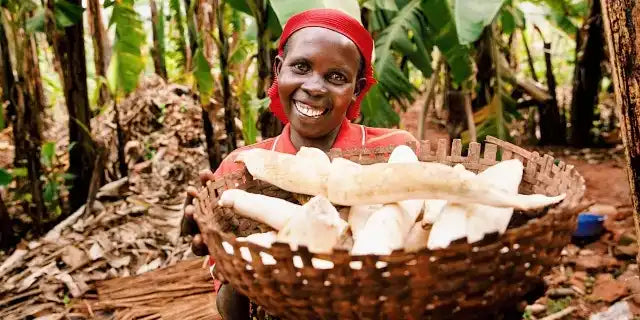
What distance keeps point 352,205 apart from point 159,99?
12.6 feet

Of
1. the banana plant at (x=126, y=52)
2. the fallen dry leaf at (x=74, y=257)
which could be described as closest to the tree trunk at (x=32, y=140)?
the banana plant at (x=126, y=52)

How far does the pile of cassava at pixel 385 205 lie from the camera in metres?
0.76

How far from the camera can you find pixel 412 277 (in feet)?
2.12

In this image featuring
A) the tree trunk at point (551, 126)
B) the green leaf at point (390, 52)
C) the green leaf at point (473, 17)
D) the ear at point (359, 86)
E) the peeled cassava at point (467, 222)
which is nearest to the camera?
the peeled cassava at point (467, 222)

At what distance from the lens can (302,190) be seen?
95cm

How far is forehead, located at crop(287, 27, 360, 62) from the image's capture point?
48.1 inches

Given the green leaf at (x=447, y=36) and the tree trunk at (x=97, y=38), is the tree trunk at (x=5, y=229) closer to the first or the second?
the tree trunk at (x=97, y=38)

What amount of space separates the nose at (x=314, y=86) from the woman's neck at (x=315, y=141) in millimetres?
186

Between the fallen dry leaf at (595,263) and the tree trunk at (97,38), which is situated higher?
the tree trunk at (97,38)

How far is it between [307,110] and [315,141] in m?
0.16

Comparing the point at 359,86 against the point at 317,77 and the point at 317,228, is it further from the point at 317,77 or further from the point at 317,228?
the point at 317,228

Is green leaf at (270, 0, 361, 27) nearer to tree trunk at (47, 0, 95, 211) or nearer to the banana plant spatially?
the banana plant

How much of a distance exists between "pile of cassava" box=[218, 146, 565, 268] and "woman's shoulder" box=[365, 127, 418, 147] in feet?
1.70

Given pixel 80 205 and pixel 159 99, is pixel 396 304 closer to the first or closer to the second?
pixel 80 205
